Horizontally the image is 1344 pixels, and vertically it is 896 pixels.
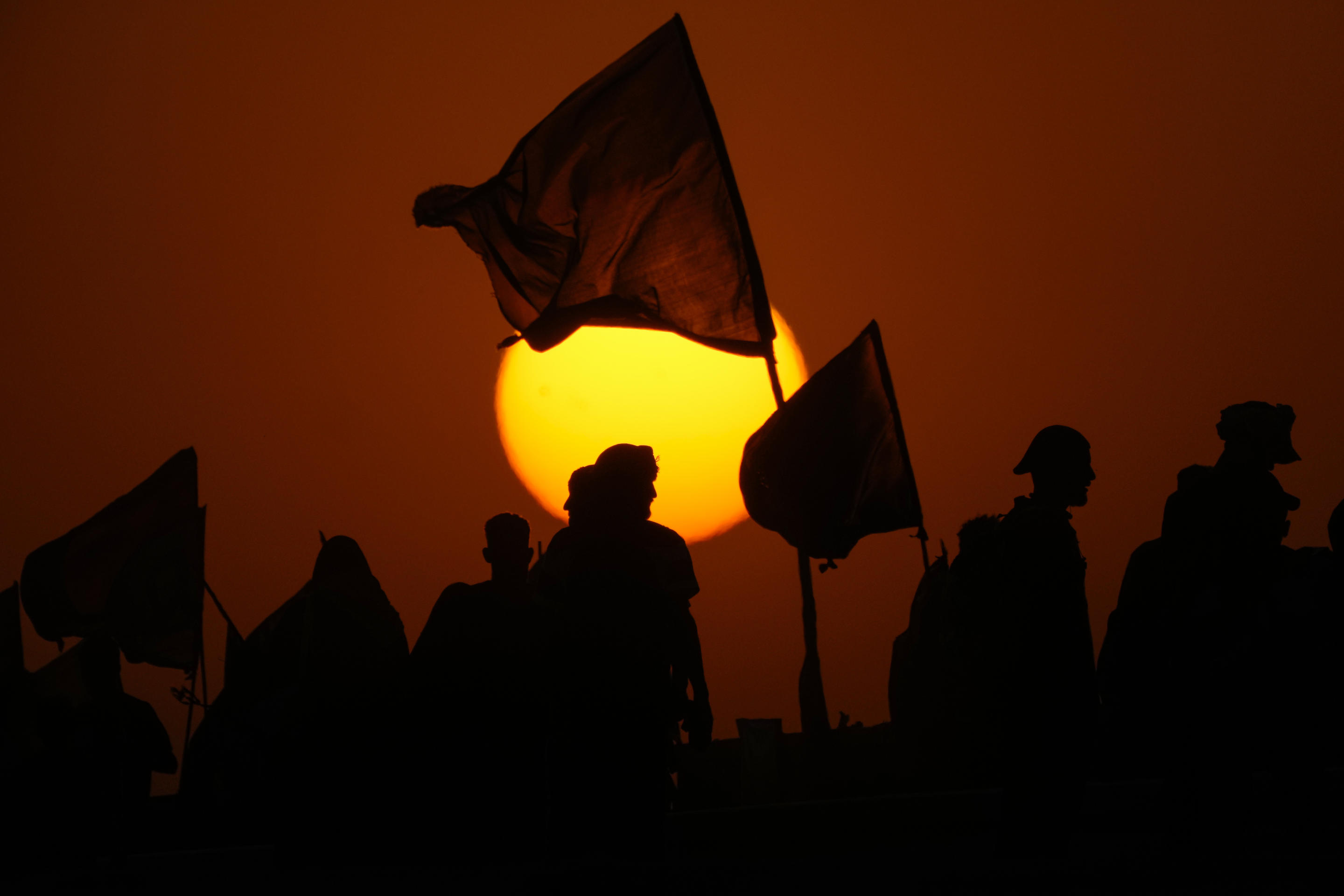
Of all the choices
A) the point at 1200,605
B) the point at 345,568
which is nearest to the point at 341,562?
the point at 345,568

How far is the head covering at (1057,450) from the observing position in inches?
186

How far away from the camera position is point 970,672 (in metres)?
4.80

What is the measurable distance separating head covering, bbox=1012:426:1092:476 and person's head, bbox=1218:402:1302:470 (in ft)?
1.68

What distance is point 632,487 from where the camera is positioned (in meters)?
4.67

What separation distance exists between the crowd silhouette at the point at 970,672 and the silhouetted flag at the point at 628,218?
8.54 ft

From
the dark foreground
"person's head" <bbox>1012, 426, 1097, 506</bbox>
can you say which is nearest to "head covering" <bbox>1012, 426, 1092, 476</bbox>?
"person's head" <bbox>1012, 426, 1097, 506</bbox>

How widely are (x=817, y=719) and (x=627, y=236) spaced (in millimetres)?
3136

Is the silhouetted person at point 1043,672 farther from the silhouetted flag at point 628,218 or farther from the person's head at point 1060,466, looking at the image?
the silhouetted flag at point 628,218

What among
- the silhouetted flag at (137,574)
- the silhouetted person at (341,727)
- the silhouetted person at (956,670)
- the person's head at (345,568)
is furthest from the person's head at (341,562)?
the silhouetted flag at (137,574)

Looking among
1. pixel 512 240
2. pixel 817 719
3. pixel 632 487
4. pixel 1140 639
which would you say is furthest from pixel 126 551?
pixel 1140 639

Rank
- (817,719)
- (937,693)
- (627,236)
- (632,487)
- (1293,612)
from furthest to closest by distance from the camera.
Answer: (627,236) → (817,719) → (937,693) → (632,487) → (1293,612)

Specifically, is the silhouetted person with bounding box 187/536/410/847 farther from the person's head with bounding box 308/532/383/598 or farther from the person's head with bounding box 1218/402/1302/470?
the person's head with bounding box 1218/402/1302/470

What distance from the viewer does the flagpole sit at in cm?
678

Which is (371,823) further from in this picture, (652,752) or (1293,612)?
(1293,612)
